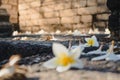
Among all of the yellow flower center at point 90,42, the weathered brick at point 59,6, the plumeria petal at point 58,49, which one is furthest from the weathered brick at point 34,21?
the plumeria petal at point 58,49

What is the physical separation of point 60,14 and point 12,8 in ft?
7.99

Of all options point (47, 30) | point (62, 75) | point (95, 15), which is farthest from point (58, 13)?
point (62, 75)

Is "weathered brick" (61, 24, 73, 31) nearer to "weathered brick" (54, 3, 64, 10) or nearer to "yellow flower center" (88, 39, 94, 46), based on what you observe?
"weathered brick" (54, 3, 64, 10)

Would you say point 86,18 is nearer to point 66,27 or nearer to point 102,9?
point 102,9

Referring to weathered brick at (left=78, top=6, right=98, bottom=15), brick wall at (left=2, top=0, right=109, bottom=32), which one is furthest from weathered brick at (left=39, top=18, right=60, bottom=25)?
weathered brick at (left=78, top=6, right=98, bottom=15)

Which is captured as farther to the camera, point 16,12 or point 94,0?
point 16,12

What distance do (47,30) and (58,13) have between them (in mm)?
869

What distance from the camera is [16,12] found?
11.3m

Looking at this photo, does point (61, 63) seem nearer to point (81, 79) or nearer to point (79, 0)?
point (81, 79)

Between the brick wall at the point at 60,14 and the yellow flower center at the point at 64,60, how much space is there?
7213 millimetres

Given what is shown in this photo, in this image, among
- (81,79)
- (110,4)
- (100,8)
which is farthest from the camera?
(100,8)

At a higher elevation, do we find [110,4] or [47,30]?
A: [110,4]

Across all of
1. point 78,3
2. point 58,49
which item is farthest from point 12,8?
point 58,49

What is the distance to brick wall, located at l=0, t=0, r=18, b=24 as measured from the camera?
10776 millimetres
